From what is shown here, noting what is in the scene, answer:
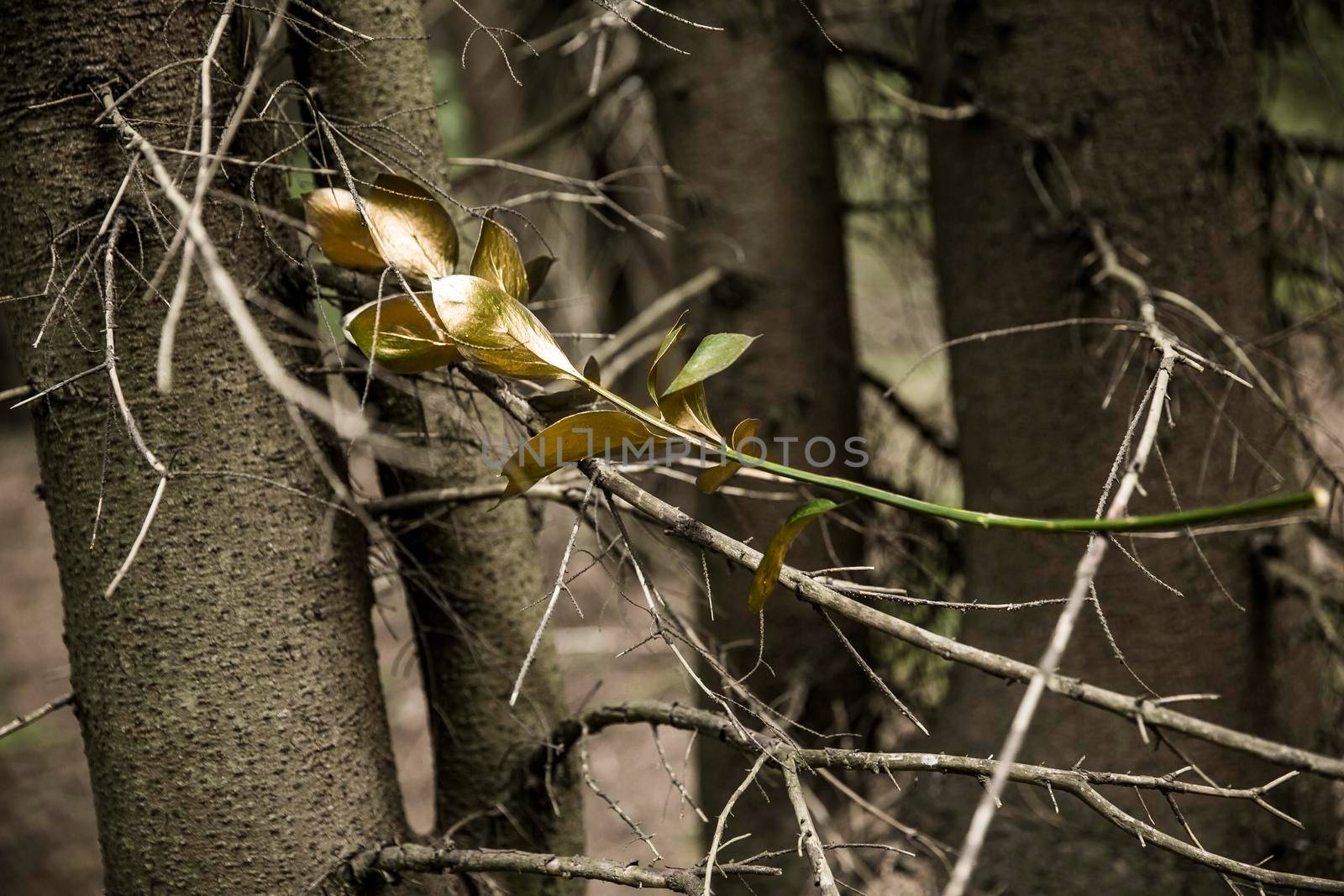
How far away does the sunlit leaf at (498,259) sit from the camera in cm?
104

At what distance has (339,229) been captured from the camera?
42.8 inches

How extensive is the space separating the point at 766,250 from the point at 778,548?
1.30m

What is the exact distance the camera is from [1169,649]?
169 cm

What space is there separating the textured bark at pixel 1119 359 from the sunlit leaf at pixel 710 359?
3.07 feet

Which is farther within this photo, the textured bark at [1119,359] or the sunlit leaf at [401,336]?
the textured bark at [1119,359]

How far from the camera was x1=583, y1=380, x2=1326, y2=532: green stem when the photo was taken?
0.63 m

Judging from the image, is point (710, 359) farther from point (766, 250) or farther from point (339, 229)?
point (766, 250)

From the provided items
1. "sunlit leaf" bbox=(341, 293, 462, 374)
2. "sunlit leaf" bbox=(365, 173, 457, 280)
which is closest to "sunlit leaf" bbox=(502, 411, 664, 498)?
"sunlit leaf" bbox=(341, 293, 462, 374)

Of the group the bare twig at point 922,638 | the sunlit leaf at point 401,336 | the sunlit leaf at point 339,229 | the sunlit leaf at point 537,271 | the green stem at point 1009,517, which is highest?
the sunlit leaf at point 339,229

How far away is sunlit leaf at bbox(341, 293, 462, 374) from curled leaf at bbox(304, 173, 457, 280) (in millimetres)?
94

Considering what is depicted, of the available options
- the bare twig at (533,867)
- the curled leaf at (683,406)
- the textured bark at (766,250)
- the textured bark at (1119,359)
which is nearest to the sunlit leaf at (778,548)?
the curled leaf at (683,406)

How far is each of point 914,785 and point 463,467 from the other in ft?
3.79

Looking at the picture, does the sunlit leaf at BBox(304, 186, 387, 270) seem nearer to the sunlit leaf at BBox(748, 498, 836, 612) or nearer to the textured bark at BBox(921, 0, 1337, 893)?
the sunlit leaf at BBox(748, 498, 836, 612)

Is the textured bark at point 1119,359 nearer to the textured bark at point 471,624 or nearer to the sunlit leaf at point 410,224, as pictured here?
the textured bark at point 471,624
